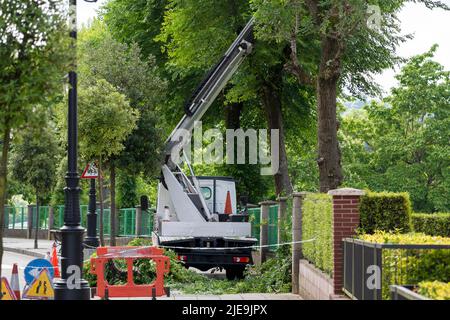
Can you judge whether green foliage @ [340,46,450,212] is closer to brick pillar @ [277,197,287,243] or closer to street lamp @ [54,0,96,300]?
brick pillar @ [277,197,287,243]

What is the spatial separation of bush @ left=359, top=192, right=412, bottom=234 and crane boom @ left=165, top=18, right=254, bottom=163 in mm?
14080

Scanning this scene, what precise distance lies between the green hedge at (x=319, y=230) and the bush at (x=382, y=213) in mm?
538

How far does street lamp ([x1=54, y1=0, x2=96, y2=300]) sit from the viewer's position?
1504 centimetres

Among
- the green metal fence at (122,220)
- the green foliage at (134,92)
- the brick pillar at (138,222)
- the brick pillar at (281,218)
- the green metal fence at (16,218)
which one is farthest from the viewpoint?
the green metal fence at (16,218)

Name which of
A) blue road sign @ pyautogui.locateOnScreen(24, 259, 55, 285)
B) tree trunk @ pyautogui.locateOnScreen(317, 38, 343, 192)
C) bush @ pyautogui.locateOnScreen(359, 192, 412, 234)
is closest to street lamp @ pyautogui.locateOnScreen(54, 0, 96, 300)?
blue road sign @ pyautogui.locateOnScreen(24, 259, 55, 285)

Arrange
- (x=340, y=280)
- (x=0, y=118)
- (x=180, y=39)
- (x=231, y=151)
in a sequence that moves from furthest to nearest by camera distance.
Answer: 1. (x=231, y=151)
2. (x=180, y=39)
3. (x=340, y=280)
4. (x=0, y=118)

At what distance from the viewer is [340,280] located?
15.0 m

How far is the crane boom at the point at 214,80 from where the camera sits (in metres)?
29.0

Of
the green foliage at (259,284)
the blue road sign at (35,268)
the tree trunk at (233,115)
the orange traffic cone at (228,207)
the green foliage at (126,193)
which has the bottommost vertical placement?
the green foliage at (259,284)

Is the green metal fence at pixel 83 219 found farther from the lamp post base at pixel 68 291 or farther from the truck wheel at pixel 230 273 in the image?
the lamp post base at pixel 68 291

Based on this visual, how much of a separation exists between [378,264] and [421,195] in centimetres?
4242

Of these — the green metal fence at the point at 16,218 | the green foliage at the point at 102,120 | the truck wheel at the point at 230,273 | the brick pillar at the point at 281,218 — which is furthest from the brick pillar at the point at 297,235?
the green metal fence at the point at 16,218

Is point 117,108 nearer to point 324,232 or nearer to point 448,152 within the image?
point 324,232
